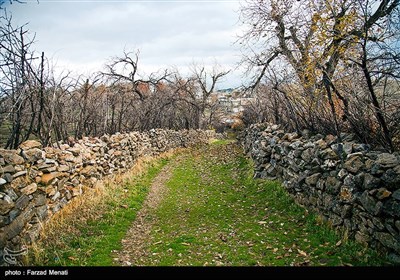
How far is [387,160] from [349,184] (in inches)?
35.2

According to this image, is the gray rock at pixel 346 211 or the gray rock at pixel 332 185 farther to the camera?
the gray rock at pixel 332 185

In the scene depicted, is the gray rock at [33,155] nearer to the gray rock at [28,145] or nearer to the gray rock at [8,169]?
the gray rock at [28,145]

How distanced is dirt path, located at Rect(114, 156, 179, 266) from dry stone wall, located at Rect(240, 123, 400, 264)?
12.7 ft

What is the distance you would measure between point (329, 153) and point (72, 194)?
635 cm

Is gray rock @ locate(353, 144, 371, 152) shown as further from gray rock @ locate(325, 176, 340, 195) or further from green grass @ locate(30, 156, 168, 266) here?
green grass @ locate(30, 156, 168, 266)

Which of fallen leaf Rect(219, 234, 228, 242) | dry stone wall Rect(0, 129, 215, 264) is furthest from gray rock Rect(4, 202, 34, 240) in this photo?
fallen leaf Rect(219, 234, 228, 242)

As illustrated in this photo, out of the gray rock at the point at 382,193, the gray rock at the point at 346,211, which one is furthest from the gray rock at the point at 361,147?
the gray rock at the point at 382,193

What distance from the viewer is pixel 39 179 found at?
20.1 feet

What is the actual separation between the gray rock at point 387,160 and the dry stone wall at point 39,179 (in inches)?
243

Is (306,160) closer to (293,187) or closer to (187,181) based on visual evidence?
(293,187)

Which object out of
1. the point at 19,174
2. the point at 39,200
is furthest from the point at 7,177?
the point at 39,200

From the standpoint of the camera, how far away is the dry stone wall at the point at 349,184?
4430 millimetres

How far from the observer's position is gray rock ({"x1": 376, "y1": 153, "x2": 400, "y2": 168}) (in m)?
4.58

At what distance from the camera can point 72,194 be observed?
7.46m
